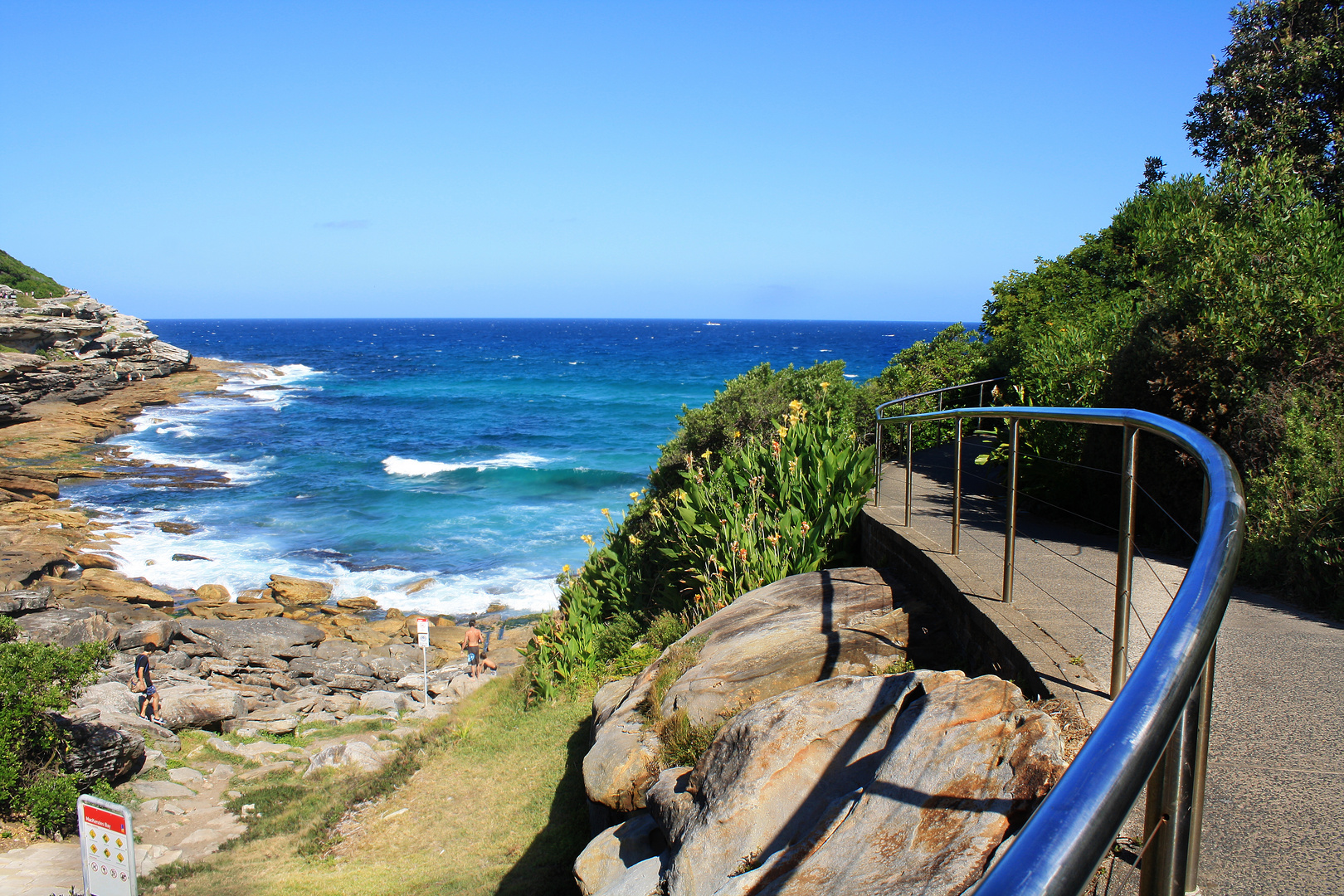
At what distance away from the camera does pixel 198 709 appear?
13.9 metres

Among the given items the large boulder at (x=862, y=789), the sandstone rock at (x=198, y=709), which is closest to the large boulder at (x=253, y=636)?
the sandstone rock at (x=198, y=709)

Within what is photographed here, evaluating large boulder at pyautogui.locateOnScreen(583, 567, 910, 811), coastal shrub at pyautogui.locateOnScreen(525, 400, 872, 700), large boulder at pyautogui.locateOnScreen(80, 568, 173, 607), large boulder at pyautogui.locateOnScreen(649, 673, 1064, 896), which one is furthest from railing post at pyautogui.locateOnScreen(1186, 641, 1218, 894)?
large boulder at pyautogui.locateOnScreen(80, 568, 173, 607)

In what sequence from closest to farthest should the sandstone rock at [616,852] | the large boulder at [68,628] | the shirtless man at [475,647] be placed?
the sandstone rock at [616,852], the large boulder at [68,628], the shirtless man at [475,647]

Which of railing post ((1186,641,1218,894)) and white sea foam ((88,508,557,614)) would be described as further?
white sea foam ((88,508,557,614))

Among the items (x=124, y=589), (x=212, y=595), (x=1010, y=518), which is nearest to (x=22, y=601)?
(x=124, y=589)

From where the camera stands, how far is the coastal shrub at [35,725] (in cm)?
949

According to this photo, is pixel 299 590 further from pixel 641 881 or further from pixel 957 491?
pixel 957 491

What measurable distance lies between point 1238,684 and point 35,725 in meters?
12.0

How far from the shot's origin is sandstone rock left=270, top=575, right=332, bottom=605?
20844 mm

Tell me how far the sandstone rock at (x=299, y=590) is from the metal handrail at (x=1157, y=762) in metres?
21.9

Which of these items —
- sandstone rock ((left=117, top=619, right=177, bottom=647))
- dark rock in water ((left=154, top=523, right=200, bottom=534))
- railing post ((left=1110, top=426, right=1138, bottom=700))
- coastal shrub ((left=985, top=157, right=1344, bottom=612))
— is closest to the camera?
railing post ((left=1110, top=426, right=1138, bottom=700))

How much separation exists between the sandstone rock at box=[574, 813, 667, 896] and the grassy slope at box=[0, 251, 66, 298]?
65646 mm

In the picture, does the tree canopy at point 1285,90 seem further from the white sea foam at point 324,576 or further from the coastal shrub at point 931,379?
the white sea foam at point 324,576

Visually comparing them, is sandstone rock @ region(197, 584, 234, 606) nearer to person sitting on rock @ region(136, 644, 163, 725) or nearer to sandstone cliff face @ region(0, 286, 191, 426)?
person sitting on rock @ region(136, 644, 163, 725)
